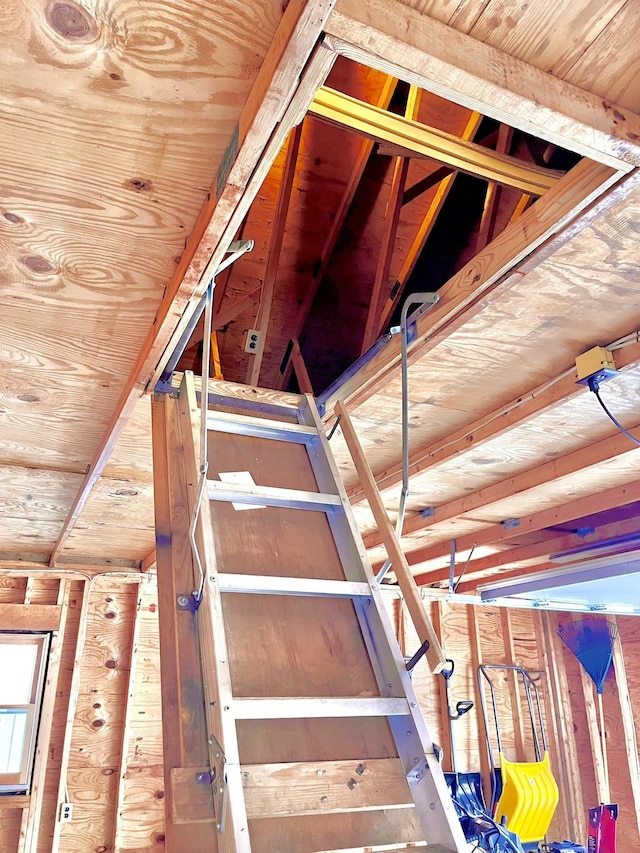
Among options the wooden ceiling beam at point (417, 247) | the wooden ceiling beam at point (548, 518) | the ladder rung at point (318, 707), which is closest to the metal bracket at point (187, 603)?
the ladder rung at point (318, 707)

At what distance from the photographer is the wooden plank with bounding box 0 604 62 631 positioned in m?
4.59

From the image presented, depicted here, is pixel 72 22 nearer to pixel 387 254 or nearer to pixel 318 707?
pixel 318 707

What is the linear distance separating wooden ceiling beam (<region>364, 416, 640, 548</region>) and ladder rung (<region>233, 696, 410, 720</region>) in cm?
165

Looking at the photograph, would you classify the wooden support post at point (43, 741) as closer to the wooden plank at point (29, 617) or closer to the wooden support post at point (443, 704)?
the wooden plank at point (29, 617)

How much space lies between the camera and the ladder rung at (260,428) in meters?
2.26

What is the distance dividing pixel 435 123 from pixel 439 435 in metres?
1.81

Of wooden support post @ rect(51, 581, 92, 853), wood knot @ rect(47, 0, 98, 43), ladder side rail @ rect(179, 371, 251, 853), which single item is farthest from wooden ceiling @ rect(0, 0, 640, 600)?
wooden support post @ rect(51, 581, 92, 853)

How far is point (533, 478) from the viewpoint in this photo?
3127 mm

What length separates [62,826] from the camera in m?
4.32

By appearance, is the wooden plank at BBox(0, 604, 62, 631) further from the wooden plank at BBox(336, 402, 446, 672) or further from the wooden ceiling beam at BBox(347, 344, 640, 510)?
the wooden plank at BBox(336, 402, 446, 672)

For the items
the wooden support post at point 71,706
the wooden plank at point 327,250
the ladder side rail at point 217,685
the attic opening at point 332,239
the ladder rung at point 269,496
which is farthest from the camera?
the wooden support post at point 71,706

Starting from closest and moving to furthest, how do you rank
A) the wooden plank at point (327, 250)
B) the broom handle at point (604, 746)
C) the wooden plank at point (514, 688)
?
the wooden plank at point (327, 250), the broom handle at point (604, 746), the wooden plank at point (514, 688)

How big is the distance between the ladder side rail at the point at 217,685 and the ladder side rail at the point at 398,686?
45 cm

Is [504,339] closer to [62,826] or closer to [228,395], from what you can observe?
[228,395]
